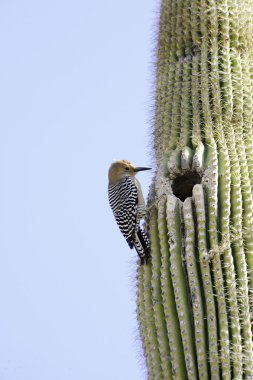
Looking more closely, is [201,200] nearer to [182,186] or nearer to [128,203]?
[182,186]

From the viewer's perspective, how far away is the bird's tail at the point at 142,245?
9.59 metres

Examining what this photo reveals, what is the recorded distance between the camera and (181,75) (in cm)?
1027

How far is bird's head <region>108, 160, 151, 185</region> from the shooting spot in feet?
37.8

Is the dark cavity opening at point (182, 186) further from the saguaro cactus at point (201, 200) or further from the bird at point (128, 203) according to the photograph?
the bird at point (128, 203)

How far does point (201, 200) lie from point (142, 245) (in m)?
0.72

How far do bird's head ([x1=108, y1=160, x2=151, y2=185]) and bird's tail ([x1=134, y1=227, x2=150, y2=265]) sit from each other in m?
1.60

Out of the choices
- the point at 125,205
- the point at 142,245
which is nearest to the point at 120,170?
the point at 125,205

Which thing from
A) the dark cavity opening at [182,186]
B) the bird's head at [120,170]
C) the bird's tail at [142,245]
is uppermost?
the bird's head at [120,170]

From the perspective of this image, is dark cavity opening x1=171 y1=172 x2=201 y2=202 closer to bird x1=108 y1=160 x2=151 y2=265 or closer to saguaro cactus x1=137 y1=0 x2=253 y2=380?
saguaro cactus x1=137 y1=0 x2=253 y2=380

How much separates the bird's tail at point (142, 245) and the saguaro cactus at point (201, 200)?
10cm

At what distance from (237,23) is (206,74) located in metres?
0.67

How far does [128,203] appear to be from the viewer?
35.7 ft

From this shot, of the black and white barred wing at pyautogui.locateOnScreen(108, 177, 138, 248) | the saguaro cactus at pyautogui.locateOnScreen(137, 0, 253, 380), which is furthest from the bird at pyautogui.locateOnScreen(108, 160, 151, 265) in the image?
the saguaro cactus at pyautogui.locateOnScreen(137, 0, 253, 380)

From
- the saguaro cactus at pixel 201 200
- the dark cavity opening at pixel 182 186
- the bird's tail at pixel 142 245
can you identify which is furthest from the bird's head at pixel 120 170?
the bird's tail at pixel 142 245
